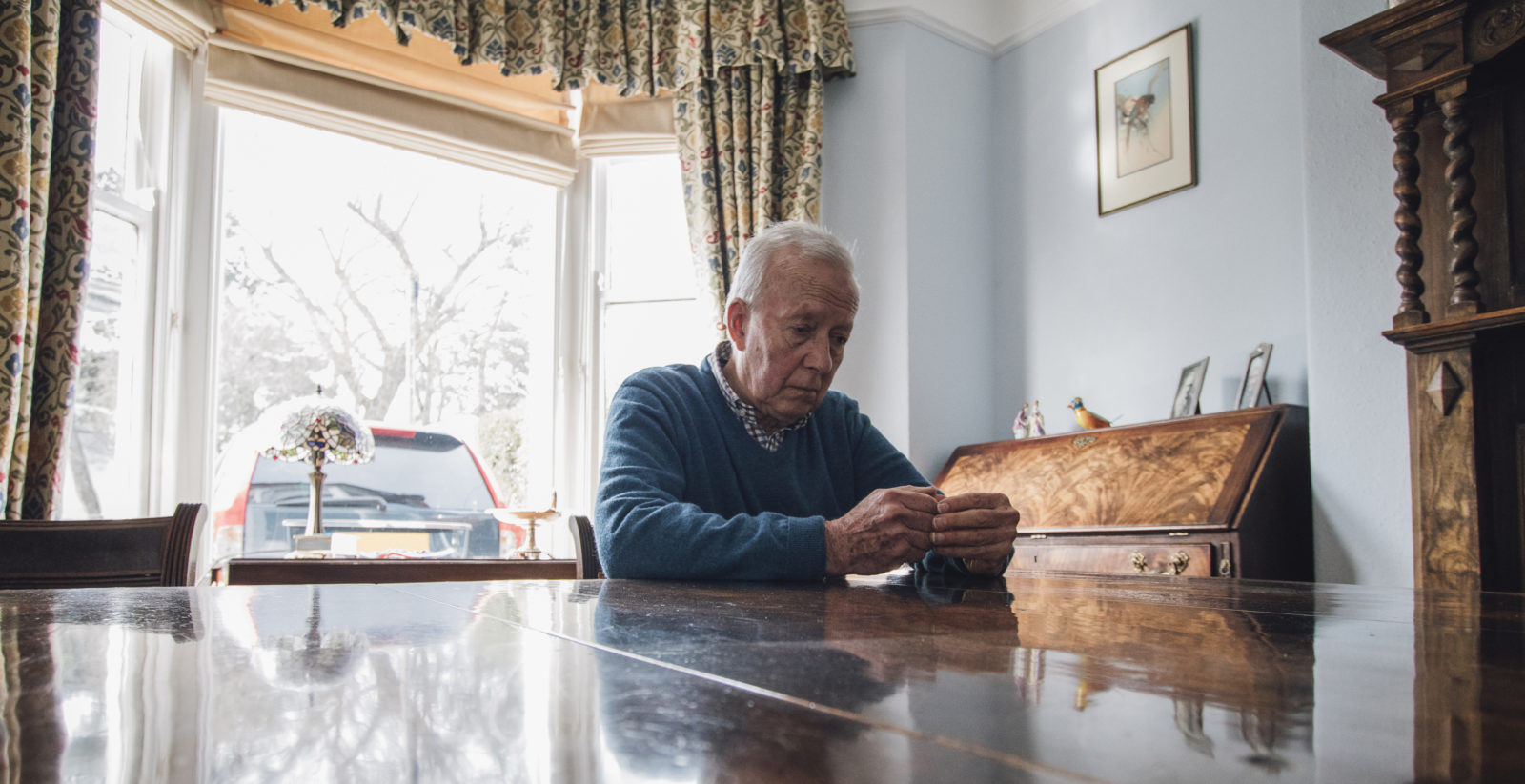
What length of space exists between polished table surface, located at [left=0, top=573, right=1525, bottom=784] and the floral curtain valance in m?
3.31

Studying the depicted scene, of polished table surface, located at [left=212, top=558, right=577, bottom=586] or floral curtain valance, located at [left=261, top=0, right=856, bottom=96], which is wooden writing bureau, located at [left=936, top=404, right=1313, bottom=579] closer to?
polished table surface, located at [left=212, top=558, right=577, bottom=586]

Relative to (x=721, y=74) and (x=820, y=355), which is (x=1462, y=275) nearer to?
(x=820, y=355)

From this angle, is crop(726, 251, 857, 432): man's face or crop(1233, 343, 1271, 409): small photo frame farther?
crop(1233, 343, 1271, 409): small photo frame

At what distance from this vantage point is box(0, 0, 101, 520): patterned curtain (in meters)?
2.38

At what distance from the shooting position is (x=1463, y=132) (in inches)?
79.0

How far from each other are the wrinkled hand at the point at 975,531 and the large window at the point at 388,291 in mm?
2675

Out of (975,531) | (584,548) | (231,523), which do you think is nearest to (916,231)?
(584,548)

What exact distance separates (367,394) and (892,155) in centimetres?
222

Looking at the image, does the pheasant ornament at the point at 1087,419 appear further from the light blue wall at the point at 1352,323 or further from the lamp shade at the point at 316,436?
the lamp shade at the point at 316,436

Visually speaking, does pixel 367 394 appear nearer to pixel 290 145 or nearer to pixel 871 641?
pixel 290 145

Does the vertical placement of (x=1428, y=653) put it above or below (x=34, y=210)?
below

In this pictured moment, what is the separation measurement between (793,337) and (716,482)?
28cm

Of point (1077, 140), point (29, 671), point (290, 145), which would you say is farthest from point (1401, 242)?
point (290, 145)

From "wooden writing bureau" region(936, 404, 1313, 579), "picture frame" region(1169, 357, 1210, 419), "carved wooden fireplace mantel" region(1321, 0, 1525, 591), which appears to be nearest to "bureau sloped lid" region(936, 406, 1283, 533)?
"wooden writing bureau" region(936, 404, 1313, 579)
